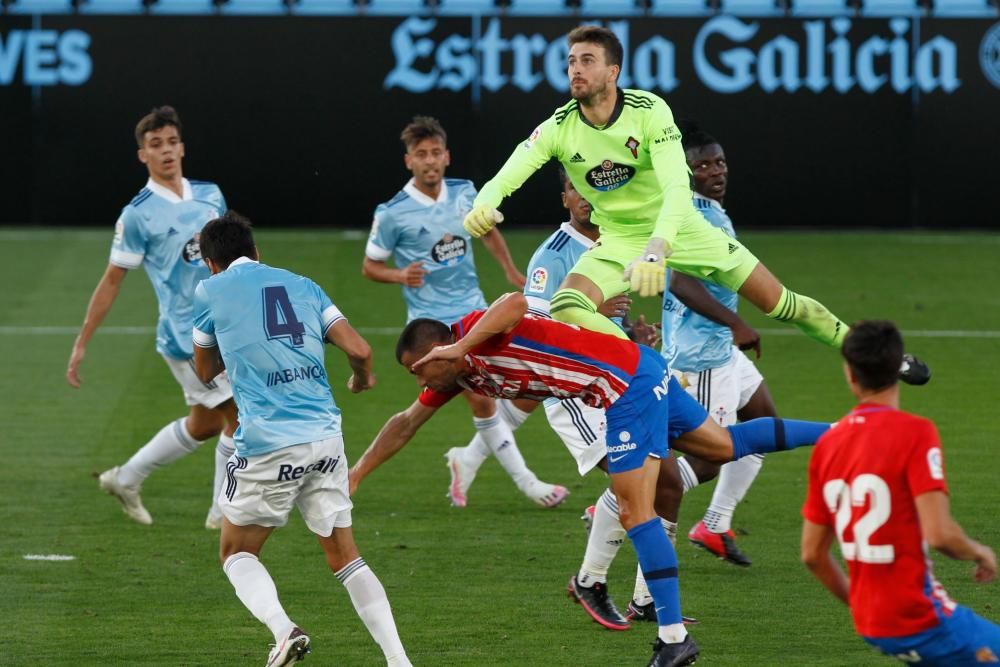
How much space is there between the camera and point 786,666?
6566mm

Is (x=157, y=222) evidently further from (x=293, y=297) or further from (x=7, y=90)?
(x=7, y=90)

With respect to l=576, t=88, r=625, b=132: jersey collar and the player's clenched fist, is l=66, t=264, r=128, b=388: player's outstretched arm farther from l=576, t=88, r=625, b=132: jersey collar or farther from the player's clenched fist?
l=576, t=88, r=625, b=132: jersey collar

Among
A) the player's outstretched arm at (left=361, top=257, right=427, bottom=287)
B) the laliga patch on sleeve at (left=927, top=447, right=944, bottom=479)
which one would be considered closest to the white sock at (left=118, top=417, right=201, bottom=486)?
the player's outstretched arm at (left=361, top=257, right=427, bottom=287)

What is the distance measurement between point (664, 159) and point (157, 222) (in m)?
3.08

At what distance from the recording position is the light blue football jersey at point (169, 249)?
9.02 m

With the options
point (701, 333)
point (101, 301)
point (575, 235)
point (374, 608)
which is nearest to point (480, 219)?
point (575, 235)

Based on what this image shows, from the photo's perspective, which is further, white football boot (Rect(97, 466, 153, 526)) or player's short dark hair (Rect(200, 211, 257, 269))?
white football boot (Rect(97, 466, 153, 526))

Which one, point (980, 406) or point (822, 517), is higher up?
point (822, 517)

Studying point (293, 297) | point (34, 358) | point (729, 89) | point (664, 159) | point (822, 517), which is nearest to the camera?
point (822, 517)

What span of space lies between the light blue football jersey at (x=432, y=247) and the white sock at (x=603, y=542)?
3013mm

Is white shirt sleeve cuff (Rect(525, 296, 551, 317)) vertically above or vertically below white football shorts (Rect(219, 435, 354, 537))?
above

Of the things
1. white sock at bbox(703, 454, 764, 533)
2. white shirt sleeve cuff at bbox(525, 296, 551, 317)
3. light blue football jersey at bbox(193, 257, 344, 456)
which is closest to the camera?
light blue football jersey at bbox(193, 257, 344, 456)

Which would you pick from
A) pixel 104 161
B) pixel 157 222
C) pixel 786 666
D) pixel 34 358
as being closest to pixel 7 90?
pixel 104 161

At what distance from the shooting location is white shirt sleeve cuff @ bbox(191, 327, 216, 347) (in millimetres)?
6477
